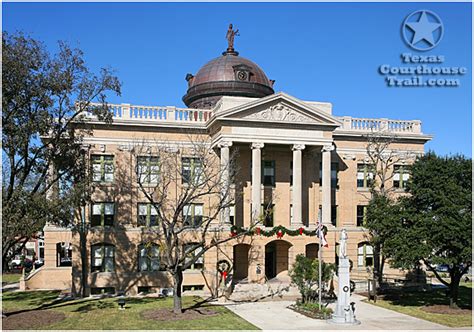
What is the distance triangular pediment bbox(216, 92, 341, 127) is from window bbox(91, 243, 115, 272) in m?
12.5

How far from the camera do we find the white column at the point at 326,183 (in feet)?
121

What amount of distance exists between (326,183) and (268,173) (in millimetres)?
4505

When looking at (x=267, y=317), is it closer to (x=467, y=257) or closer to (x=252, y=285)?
(x=252, y=285)

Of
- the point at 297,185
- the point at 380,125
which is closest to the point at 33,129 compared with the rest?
the point at 297,185

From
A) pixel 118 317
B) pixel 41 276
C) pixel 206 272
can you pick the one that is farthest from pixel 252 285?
pixel 41 276

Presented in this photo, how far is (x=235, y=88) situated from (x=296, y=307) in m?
20.6

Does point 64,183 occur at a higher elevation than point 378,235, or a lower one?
higher

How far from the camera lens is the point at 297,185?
1422 inches

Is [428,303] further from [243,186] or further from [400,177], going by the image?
[243,186]

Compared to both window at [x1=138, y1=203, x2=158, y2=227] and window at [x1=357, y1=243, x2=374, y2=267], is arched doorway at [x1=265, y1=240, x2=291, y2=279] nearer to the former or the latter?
window at [x1=357, y1=243, x2=374, y2=267]

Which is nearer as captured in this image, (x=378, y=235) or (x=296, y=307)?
(x=296, y=307)

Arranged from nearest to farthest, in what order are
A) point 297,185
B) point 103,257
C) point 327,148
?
point 103,257
point 297,185
point 327,148

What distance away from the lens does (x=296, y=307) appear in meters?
28.7

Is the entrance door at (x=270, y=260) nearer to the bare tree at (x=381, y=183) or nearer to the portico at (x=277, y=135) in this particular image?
the portico at (x=277, y=135)
